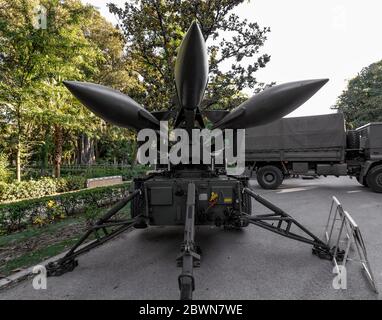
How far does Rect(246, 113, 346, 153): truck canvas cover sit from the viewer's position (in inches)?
365

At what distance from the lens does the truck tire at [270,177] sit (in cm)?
1042

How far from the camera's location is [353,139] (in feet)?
32.3

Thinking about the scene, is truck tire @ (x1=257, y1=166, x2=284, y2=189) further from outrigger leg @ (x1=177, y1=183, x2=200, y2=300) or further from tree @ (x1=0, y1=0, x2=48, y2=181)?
tree @ (x1=0, y1=0, x2=48, y2=181)

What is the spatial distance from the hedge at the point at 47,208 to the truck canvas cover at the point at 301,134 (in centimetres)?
682

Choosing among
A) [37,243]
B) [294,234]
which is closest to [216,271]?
[294,234]

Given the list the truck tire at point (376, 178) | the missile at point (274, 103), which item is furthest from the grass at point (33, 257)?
the truck tire at point (376, 178)

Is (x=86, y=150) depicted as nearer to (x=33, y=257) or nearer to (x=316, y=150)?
(x=316, y=150)

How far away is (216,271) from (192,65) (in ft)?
9.22

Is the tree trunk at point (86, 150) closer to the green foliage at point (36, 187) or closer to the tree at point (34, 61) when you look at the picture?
the green foliage at point (36, 187)
